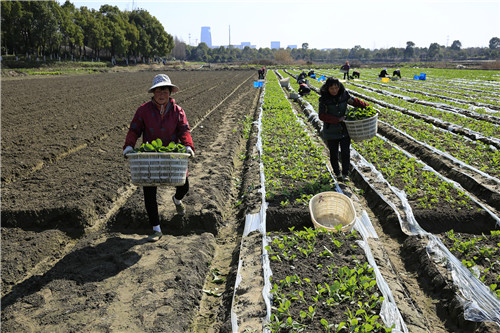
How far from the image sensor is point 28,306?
370 centimetres

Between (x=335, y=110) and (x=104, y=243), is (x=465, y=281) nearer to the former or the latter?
(x=335, y=110)

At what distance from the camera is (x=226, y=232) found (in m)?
5.72

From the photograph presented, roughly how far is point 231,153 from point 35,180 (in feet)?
15.0

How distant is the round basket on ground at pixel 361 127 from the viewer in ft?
21.6

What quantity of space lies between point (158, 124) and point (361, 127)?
151 inches

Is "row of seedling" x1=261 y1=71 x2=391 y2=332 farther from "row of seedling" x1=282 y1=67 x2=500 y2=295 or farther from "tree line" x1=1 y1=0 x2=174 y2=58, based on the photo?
"tree line" x1=1 y1=0 x2=174 y2=58

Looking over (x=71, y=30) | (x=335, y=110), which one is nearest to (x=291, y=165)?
(x=335, y=110)

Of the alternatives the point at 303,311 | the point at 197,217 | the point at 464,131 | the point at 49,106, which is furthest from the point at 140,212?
the point at 49,106

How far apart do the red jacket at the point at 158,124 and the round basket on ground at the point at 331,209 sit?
2257mm

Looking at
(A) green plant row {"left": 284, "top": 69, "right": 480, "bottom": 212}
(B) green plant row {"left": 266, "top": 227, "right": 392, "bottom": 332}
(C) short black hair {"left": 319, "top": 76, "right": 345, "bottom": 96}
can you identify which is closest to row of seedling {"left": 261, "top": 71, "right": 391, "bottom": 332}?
(B) green plant row {"left": 266, "top": 227, "right": 392, "bottom": 332}

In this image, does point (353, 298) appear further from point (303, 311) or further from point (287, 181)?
point (287, 181)

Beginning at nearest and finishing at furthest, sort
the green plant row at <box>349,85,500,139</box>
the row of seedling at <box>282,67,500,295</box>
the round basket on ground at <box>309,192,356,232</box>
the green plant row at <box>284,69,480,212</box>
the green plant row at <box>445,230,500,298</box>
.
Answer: the green plant row at <box>445,230,500,298</box>, the row of seedling at <box>282,67,500,295</box>, the round basket on ground at <box>309,192,356,232</box>, the green plant row at <box>284,69,480,212</box>, the green plant row at <box>349,85,500,139</box>

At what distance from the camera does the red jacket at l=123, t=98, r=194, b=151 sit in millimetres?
4664

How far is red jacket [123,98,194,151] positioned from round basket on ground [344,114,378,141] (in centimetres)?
331
